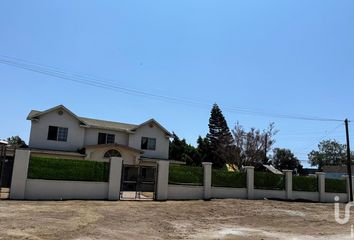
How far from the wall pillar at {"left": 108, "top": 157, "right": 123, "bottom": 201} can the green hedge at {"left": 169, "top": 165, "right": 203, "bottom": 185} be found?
3.36 meters

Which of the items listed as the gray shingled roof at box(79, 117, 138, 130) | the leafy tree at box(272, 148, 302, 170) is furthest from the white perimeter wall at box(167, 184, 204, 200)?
the leafy tree at box(272, 148, 302, 170)

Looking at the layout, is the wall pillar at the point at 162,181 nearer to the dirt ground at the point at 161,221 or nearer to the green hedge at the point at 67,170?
the dirt ground at the point at 161,221

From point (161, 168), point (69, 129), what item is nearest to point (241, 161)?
point (69, 129)

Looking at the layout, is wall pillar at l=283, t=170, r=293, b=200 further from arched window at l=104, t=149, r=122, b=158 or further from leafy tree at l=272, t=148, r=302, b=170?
leafy tree at l=272, t=148, r=302, b=170

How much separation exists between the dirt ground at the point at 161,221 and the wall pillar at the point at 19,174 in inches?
52.9

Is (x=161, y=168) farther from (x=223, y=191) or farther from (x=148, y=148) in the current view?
(x=148, y=148)

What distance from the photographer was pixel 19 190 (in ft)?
60.2

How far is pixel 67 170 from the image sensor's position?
64.7 feet

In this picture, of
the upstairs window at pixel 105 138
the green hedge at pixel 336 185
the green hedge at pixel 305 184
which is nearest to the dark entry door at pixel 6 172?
the upstairs window at pixel 105 138

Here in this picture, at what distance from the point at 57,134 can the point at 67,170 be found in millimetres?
15217

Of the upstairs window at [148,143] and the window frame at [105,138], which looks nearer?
the window frame at [105,138]

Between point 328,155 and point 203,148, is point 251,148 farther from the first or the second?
point 328,155

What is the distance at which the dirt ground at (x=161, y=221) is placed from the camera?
1132 centimetres

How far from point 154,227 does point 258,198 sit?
1383cm
